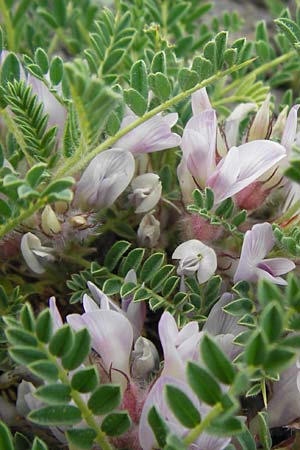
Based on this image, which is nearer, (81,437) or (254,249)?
(81,437)

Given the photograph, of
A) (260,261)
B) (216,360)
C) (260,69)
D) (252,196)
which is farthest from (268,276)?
(260,69)

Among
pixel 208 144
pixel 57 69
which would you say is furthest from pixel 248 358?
pixel 57 69

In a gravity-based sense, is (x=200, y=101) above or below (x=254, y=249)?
above

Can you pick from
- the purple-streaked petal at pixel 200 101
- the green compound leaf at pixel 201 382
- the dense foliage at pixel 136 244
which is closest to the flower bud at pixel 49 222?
the dense foliage at pixel 136 244

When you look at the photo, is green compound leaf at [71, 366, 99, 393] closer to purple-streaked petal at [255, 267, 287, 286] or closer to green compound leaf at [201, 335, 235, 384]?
green compound leaf at [201, 335, 235, 384]

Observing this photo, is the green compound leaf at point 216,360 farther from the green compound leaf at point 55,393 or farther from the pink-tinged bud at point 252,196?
the pink-tinged bud at point 252,196

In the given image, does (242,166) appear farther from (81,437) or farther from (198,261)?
(81,437)

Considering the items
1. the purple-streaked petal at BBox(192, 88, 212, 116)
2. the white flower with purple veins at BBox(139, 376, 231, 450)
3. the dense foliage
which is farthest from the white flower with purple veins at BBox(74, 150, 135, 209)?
the white flower with purple veins at BBox(139, 376, 231, 450)
